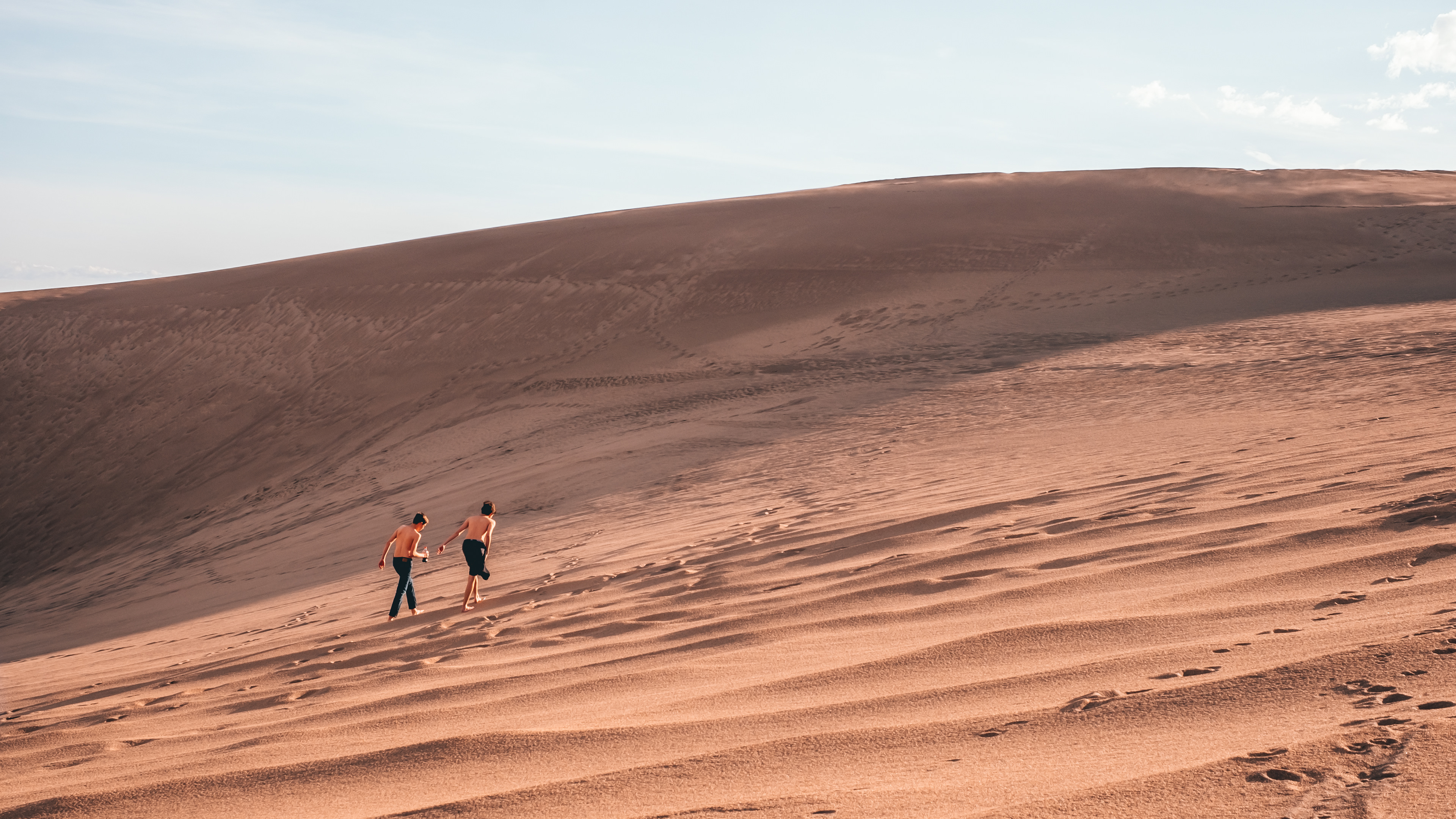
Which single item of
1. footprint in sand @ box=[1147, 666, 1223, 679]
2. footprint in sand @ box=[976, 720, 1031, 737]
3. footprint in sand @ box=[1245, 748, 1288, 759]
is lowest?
footprint in sand @ box=[976, 720, 1031, 737]

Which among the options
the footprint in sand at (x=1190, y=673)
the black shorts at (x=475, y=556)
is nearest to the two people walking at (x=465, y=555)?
the black shorts at (x=475, y=556)

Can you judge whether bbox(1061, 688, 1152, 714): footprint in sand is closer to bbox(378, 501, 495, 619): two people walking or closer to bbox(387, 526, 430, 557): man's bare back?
bbox(378, 501, 495, 619): two people walking

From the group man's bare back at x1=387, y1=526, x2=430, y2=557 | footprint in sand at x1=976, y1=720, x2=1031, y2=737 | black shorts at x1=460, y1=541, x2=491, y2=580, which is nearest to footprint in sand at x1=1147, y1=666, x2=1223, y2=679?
footprint in sand at x1=976, y1=720, x2=1031, y2=737

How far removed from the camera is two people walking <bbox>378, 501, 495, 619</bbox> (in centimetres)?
674

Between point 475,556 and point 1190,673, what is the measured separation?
16.2ft

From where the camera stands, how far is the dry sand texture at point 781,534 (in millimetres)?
2680

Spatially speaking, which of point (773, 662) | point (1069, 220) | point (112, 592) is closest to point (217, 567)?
point (112, 592)

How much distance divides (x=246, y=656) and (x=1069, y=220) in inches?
881

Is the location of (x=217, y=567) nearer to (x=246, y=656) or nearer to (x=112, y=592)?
(x=112, y=592)

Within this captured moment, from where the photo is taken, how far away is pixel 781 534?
674 centimetres

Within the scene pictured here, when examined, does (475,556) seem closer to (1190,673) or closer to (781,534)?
(781,534)

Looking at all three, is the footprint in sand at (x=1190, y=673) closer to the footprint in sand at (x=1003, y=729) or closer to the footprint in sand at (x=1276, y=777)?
the footprint in sand at (x=1003, y=729)

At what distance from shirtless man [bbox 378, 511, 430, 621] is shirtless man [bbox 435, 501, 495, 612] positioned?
0.78ft

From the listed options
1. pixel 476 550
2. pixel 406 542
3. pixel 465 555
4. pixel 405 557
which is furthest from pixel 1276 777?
pixel 406 542
